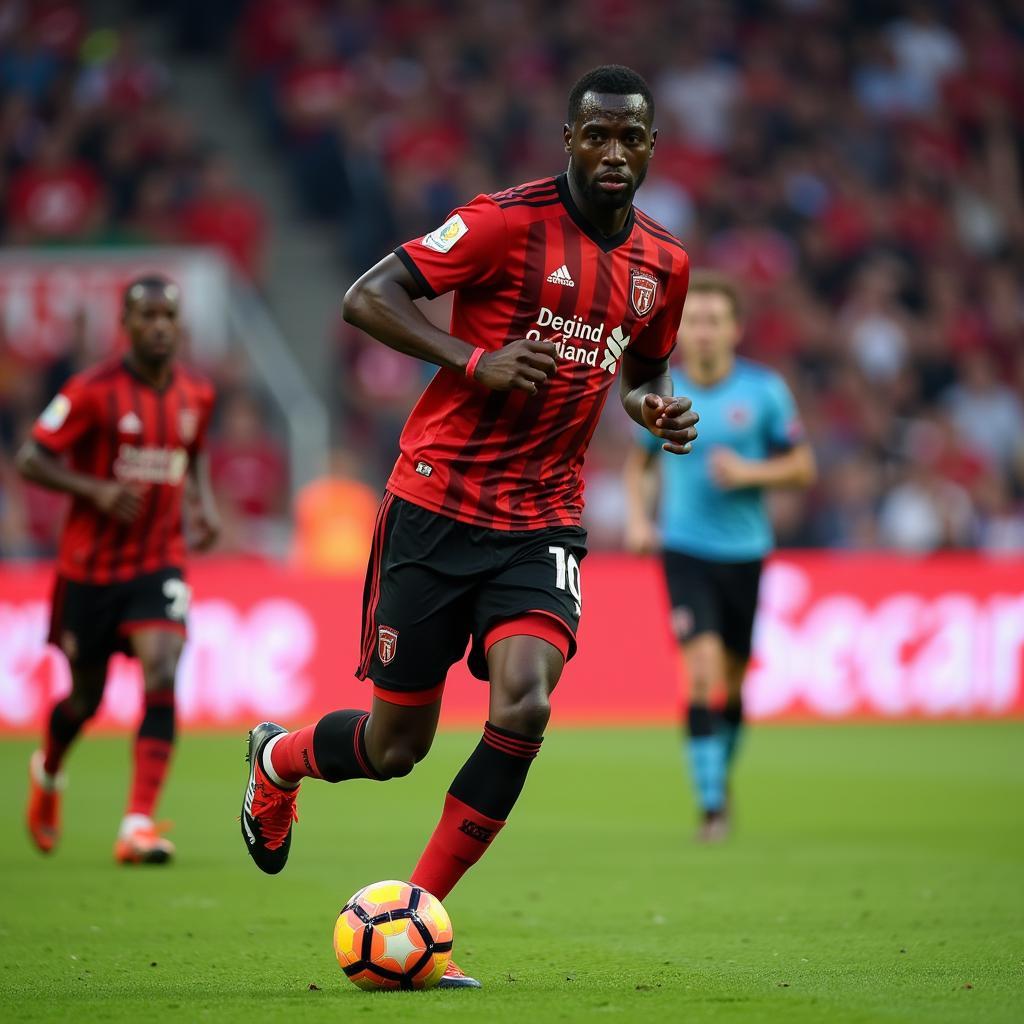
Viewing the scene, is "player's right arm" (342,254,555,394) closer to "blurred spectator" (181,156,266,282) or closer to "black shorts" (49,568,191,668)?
"black shorts" (49,568,191,668)

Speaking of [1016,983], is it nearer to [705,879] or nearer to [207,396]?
[705,879]

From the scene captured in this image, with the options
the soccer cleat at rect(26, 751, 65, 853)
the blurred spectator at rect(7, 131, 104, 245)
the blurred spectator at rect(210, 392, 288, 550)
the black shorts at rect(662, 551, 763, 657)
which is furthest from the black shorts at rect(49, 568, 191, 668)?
the blurred spectator at rect(7, 131, 104, 245)

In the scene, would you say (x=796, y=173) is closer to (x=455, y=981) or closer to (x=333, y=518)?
(x=333, y=518)

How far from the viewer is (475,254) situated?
5.07 meters

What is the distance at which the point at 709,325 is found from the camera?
9.20 m

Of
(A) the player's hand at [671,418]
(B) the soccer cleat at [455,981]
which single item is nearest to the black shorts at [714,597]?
(A) the player's hand at [671,418]

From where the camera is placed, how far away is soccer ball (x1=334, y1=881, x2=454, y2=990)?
4809mm

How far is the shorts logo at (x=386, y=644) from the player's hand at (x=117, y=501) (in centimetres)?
303

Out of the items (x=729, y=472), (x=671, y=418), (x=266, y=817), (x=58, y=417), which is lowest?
(x=266, y=817)

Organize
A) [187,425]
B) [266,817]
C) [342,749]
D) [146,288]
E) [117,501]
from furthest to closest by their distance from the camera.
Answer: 1. [187,425]
2. [146,288]
3. [117,501]
4. [266,817]
5. [342,749]

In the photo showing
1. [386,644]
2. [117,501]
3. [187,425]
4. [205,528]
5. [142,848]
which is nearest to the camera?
[386,644]

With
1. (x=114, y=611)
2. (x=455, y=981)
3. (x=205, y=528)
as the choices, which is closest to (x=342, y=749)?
(x=455, y=981)

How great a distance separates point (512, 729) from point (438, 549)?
0.57 meters

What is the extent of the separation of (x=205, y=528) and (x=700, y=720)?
253 cm
